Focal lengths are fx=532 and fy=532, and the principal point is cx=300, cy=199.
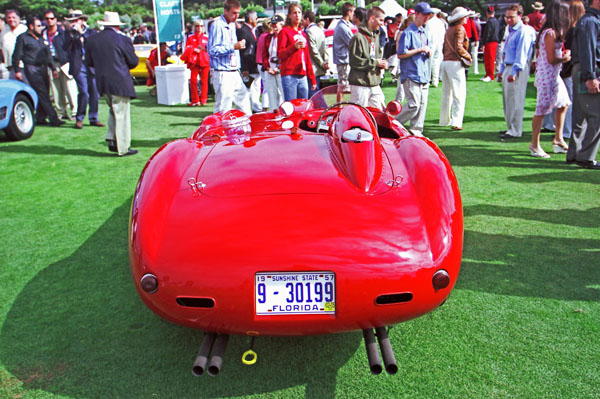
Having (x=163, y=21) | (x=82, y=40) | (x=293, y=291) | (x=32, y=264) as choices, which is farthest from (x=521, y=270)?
(x=163, y=21)

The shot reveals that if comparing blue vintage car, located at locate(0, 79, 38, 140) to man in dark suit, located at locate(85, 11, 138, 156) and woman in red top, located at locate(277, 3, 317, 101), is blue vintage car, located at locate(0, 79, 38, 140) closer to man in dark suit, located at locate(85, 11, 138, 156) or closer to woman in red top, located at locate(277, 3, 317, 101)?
man in dark suit, located at locate(85, 11, 138, 156)

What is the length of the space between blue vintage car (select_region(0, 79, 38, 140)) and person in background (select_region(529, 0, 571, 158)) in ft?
26.5

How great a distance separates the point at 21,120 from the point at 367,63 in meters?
6.13

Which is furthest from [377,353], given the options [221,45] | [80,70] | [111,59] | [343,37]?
[80,70]

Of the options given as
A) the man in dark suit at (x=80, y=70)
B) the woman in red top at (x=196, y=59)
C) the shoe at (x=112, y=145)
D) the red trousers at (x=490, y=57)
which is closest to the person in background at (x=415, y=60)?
the shoe at (x=112, y=145)

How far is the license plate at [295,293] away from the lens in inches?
89.2

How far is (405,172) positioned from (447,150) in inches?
200

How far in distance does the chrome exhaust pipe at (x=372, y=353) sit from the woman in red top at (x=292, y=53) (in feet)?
19.9

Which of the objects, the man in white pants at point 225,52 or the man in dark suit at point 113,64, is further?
the man in white pants at point 225,52

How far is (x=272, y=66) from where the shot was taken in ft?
31.0

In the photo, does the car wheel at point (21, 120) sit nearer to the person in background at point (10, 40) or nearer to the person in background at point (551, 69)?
the person in background at point (10, 40)

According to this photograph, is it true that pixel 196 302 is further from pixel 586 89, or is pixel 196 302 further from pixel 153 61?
pixel 153 61

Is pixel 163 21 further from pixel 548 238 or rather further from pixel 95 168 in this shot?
pixel 548 238

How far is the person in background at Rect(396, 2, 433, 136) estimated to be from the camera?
7.61m
